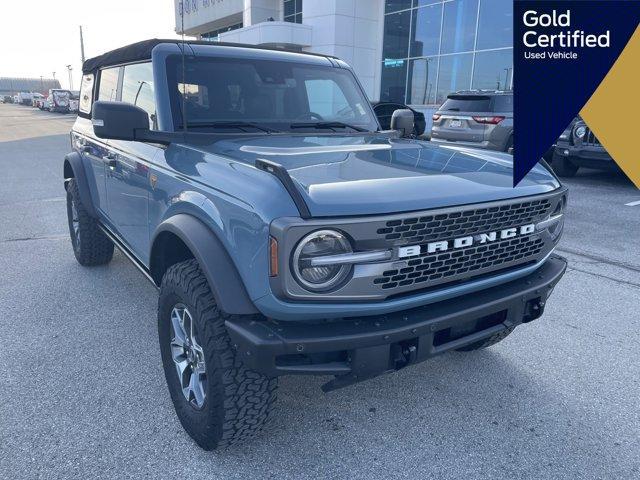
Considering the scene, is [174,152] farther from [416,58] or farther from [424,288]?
[416,58]

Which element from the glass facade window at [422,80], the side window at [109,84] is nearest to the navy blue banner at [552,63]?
the side window at [109,84]

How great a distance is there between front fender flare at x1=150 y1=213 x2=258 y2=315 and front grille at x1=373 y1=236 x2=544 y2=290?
0.53m

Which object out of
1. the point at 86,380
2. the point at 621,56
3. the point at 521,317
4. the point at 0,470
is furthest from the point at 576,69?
the point at 0,470

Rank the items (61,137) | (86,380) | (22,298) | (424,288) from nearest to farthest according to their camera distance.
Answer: (424,288) < (86,380) < (22,298) < (61,137)

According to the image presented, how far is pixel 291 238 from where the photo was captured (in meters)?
1.83

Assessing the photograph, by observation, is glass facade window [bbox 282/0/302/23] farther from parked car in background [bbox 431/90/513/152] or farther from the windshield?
the windshield

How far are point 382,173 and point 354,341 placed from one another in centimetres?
77

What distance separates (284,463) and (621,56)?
13.8ft

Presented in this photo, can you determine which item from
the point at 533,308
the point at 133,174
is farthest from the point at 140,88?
the point at 533,308

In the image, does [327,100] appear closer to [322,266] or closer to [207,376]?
[322,266]

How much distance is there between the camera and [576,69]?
3.59 meters

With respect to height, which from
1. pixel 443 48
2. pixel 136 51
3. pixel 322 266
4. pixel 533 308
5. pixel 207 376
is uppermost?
pixel 443 48

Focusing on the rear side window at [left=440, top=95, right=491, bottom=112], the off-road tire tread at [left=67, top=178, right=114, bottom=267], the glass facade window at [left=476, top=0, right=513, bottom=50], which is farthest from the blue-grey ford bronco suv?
the glass facade window at [left=476, top=0, right=513, bottom=50]

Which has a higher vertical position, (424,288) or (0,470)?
(424,288)
